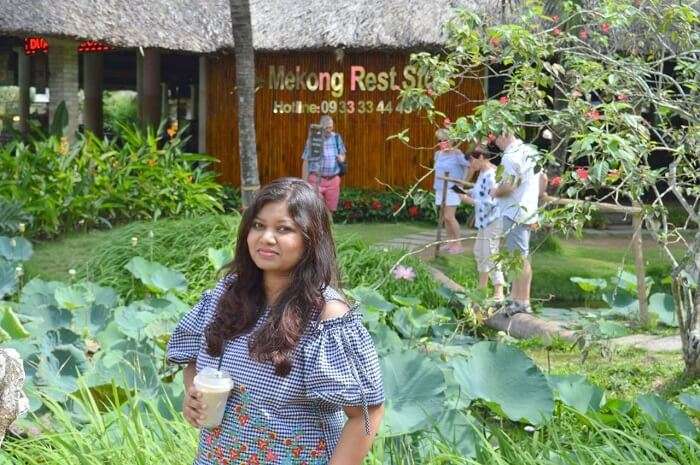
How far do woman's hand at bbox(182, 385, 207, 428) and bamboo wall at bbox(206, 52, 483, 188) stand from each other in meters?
12.0

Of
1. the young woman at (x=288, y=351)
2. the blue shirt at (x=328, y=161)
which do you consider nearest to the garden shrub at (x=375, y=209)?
the blue shirt at (x=328, y=161)

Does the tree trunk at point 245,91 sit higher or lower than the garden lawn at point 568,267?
higher

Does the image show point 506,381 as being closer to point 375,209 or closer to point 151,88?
point 375,209

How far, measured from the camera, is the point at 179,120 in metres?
19.6

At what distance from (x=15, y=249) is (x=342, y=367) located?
576cm

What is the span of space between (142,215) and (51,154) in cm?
112

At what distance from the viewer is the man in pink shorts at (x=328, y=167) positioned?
1341 centimetres

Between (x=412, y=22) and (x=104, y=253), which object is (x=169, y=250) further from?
(x=412, y=22)

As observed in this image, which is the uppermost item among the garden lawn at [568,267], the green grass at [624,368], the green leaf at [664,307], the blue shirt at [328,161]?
the blue shirt at [328,161]

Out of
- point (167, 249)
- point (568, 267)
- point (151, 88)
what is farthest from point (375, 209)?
point (167, 249)

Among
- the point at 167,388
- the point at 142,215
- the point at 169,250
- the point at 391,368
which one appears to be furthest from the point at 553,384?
the point at 142,215

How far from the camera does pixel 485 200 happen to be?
8812mm

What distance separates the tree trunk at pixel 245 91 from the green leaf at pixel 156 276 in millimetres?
3178

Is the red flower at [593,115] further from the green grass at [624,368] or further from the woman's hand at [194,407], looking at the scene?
the woman's hand at [194,407]
